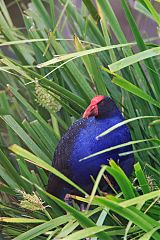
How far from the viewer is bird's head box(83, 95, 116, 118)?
1.61m

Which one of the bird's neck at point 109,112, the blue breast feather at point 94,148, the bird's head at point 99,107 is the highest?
the bird's head at point 99,107

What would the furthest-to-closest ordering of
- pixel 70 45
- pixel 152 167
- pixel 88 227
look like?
pixel 70 45 → pixel 152 167 → pixel 88 227

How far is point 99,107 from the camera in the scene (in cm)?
164

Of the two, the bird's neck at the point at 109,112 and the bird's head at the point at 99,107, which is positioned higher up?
the bird's head at the point at 99,107

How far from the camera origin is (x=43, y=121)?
1800 mm

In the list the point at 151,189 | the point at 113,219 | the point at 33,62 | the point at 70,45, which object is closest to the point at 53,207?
the point at 113,219

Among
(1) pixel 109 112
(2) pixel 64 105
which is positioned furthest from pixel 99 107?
(2) pixel 64 105

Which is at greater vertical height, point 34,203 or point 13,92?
point 13,92

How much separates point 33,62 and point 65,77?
20cm

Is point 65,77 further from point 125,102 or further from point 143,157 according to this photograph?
point 143,157

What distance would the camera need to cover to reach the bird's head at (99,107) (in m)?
1.61

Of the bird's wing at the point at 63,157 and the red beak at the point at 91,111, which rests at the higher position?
the red beak at the point at 91,111

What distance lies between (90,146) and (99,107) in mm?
98

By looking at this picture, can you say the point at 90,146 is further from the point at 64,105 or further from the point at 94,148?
the point at 64,105
